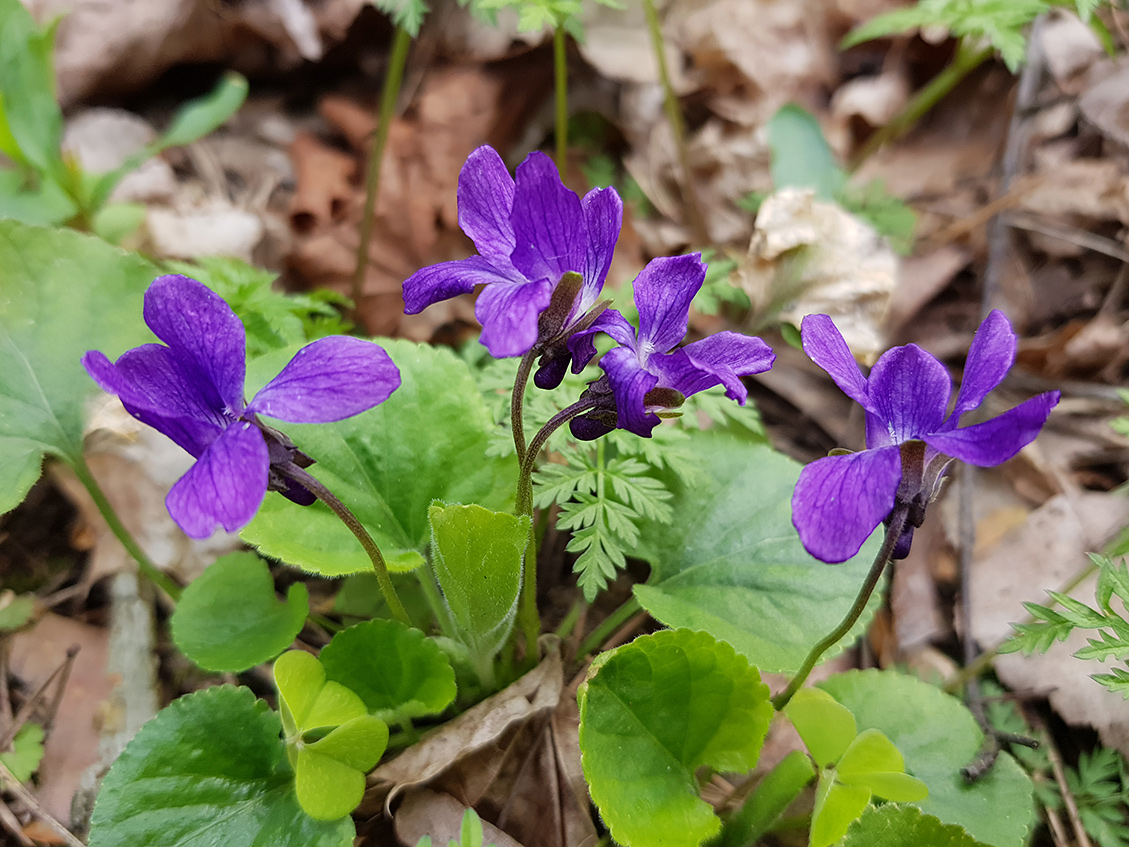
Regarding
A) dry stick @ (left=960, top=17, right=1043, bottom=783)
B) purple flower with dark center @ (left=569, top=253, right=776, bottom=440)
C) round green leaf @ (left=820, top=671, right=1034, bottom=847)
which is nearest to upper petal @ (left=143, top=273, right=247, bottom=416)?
purple flower with dark center @ (left=569, top=253, right=776, bottom=440)

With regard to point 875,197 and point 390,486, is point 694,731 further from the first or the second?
point 875,197

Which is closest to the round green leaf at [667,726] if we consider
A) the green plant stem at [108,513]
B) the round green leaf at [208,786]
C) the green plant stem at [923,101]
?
the round green leaf at [208,786]

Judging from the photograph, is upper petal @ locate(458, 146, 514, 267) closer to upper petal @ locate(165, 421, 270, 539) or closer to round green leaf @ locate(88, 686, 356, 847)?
upper petal @ locate(165, 421, 270, 539)

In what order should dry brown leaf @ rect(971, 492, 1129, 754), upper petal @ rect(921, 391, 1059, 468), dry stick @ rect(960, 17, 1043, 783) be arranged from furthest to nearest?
dry brown leaf @ rect(971, 492, 1129, 754)
dry stick @ rect(960, 17, 1043, 783)
upper petal @ rect(921, 391, 1059, 468)

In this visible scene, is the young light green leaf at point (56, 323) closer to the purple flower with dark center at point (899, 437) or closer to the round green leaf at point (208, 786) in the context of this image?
the round green leaf at point (208, 786)

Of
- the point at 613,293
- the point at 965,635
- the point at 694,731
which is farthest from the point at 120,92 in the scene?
the point at 965,635

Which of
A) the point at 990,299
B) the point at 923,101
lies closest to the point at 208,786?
the point at 990,299

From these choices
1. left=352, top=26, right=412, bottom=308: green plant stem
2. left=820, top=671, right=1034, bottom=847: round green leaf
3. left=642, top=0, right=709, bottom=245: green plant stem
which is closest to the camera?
left=820, top=671, right=1034, bottom=847: round green leaf

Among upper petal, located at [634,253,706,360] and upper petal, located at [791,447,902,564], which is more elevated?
upper petal, located at [634,253,706,360]
